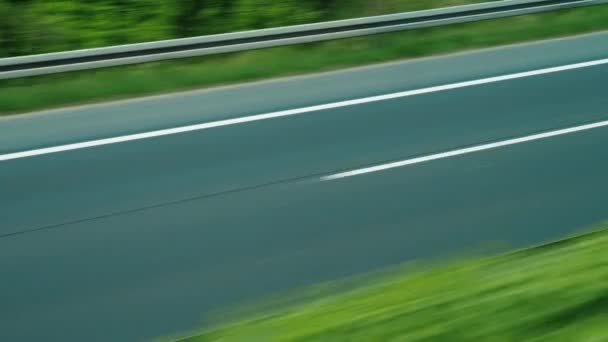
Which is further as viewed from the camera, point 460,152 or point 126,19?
point 126,19

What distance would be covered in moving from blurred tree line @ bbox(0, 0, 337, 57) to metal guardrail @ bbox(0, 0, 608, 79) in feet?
3.34

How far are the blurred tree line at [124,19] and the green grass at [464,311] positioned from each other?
30.8 feet

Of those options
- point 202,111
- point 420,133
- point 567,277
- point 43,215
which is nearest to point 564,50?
point 420,133

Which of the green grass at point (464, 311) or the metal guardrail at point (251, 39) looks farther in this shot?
the metal guardrail at point (251, 39)

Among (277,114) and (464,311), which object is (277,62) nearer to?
(277,114)

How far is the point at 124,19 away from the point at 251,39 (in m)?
1.81

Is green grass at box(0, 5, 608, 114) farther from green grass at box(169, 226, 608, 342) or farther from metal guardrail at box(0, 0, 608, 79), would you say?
green grass at box(169, 226, 608, 342)

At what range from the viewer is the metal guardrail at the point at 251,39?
11.1m

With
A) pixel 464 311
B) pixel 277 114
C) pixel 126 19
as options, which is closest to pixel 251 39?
pixel 126 19

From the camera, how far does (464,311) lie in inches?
125

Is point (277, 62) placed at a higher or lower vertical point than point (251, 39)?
lower

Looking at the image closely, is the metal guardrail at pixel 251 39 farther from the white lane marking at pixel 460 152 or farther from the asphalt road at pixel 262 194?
the white lane marking at pixel 460 152

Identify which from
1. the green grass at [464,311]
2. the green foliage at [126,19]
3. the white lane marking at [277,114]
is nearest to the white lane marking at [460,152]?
the white lane marking at [277,114]

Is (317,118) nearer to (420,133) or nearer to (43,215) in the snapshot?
(420,133)
